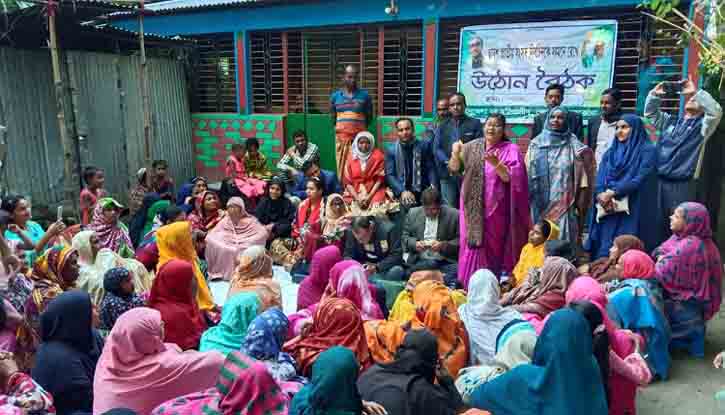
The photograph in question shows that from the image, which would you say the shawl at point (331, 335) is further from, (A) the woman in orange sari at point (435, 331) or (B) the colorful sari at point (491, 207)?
(B) the colorful sari at point (491, 207)

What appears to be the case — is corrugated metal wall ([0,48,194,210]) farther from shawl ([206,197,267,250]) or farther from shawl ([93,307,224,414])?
shawl ([93,307,224,414])

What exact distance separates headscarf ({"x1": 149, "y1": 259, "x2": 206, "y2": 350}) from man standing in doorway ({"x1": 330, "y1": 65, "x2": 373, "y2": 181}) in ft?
12.1

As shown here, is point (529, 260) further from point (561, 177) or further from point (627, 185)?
point (627, 185)

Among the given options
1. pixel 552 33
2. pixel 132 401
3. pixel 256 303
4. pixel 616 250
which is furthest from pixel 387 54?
pixel 132 401

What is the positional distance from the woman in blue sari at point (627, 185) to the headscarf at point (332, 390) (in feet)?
11.7

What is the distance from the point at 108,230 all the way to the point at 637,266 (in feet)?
13.5

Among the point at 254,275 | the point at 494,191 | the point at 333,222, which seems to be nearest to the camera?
the point at 254,275

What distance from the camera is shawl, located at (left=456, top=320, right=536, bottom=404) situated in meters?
2.90

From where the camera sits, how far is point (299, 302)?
4.20 metres

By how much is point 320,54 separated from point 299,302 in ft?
17.4

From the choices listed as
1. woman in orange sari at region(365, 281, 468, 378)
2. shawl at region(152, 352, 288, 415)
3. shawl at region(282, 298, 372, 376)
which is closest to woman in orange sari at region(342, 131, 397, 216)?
woman in orange sari at region(365, 281, 468, 378)

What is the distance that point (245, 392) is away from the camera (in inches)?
89.6

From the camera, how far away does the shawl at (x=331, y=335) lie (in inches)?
116

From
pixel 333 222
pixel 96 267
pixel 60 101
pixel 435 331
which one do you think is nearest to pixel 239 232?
pixel 333 222
